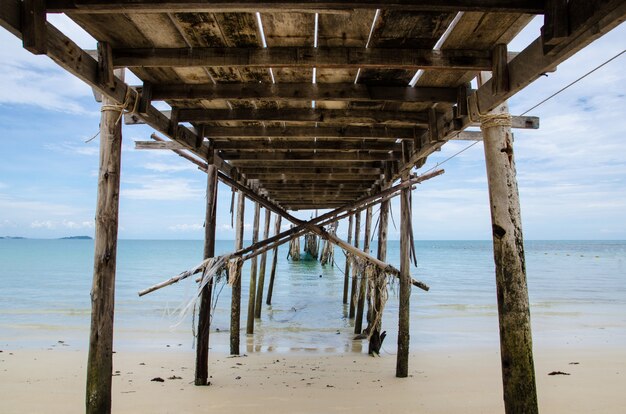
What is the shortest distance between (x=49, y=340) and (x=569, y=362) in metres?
11.3

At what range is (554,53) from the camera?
2783mm

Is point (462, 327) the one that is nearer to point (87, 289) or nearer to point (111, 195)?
point (111, 195)

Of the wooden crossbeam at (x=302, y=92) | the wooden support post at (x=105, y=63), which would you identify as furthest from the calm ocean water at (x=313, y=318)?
the wooden support post at (x=105, y=63)

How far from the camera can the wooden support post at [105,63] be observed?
11.5ft

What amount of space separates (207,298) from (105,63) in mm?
3561

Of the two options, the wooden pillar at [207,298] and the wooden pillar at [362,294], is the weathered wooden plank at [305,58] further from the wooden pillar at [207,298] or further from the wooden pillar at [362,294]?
the wooden pillar at [362,294]

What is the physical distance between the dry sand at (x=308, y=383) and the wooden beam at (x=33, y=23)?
4.41m

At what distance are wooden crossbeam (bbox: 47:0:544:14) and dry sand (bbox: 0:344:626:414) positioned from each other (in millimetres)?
4566

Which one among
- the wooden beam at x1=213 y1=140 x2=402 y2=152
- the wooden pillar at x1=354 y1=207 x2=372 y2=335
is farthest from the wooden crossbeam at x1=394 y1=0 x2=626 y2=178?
the wooden pillar at x1=354 y1=207 x2=372 y2=335

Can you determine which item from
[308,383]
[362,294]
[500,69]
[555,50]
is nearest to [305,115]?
[500,69]

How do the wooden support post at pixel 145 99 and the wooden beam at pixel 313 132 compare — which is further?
the wooden beam at pixel 313 132


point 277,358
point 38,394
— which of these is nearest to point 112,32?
point 38,394

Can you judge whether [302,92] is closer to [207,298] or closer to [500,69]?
[500,69]

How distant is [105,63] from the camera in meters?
3.54
